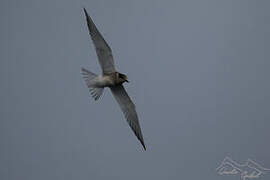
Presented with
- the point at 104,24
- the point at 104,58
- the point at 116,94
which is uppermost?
the point at 104,24

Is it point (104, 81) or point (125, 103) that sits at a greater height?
point (104, 81)

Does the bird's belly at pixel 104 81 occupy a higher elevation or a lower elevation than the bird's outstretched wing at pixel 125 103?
higher

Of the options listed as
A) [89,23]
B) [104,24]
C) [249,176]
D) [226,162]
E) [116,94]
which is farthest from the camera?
[104,24]

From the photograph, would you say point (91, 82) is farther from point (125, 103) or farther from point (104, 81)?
point (125, 103)

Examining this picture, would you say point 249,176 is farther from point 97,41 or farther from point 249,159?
point 97,41

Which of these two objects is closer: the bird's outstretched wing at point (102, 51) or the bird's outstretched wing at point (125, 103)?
the bird's outstretched wing at point (102, 51)

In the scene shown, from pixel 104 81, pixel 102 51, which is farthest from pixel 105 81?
pixel 102 51

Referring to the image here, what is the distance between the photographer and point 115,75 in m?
2.04

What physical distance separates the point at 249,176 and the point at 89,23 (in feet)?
7.09

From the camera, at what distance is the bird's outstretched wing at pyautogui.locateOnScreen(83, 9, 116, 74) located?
1.98m

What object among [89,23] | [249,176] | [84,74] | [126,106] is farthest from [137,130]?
[249,176]

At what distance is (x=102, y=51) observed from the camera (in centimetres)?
204

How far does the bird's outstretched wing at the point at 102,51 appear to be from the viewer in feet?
6.49

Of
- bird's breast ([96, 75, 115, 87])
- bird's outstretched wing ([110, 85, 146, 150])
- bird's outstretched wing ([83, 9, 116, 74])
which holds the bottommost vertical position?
bird's outstretched wing ([110, 85, 146, 150])
